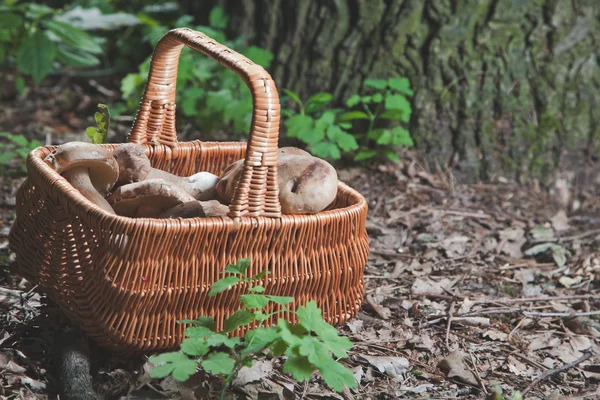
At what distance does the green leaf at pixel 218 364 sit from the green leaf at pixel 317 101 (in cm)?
200

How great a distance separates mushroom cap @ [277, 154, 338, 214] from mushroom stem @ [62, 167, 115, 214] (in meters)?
0.52

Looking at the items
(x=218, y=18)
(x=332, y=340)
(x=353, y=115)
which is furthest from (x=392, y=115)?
(x=332, y=340)

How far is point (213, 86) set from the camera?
4047 mm

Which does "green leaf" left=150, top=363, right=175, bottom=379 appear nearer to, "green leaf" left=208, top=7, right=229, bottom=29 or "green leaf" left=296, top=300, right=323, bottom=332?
"green leaf" left=296, top=300, right=323, bottom=332

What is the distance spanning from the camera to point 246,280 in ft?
5.87

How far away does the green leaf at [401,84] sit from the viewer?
3377 mm

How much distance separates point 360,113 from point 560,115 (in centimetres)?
108

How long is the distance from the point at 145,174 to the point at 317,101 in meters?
1.46

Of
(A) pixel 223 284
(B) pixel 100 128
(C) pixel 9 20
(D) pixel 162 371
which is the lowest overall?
(D) pixel 162 371

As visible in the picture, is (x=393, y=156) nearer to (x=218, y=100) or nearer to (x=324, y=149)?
(x=324, y=149)

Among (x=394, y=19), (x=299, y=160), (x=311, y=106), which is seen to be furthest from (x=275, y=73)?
(x=299, y=160)

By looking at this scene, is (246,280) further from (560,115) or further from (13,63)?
(13,63)

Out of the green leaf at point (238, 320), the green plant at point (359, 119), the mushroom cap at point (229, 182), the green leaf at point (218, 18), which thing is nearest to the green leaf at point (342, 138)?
the green plant at point (359, 119)

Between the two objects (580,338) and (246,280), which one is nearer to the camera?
(246,280)
